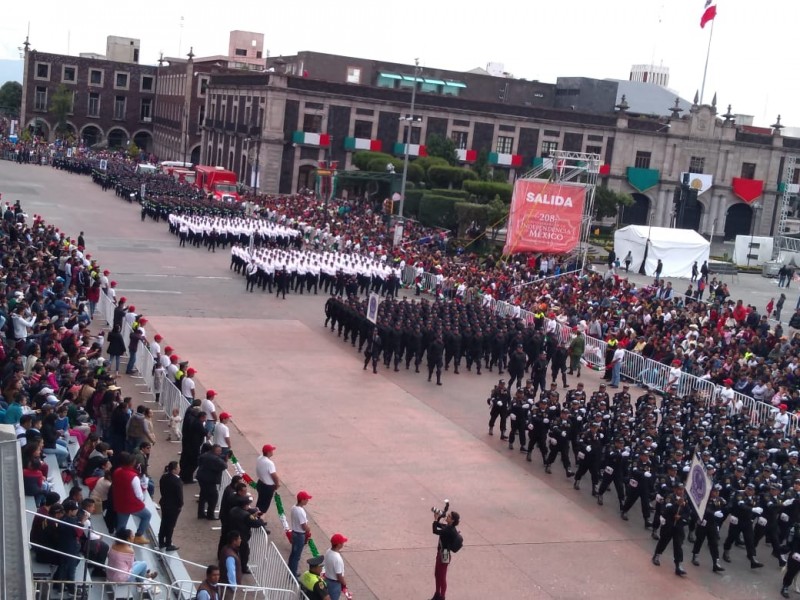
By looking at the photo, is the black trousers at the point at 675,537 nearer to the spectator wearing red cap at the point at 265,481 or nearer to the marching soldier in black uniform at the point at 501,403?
the marching soldier in black uniform at the point at 501,403

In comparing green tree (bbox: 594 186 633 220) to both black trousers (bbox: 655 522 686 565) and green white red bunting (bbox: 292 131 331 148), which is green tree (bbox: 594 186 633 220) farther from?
black trousers (bbox: 655 522 686 565)

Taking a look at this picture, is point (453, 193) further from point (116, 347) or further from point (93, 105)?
point (93, 105)

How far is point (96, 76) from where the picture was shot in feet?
308

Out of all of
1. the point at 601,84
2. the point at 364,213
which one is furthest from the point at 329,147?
the point at 601,84

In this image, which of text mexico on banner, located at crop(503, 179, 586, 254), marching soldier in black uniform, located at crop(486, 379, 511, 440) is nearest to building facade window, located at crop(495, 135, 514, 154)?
text mexico on banner, located at crop(503, 179, 586, 254)

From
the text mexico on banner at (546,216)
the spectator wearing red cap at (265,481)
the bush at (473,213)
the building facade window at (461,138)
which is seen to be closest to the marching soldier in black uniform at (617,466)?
the spectator wearing red cap at (265,481)

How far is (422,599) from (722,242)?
190ft

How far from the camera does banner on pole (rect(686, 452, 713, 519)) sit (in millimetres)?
13312

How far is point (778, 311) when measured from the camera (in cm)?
3469

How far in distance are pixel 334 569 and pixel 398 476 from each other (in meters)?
5.40

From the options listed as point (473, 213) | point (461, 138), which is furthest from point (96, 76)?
point (473, 213)

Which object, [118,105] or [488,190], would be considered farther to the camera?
[118,105]

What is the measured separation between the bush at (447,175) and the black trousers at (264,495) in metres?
41.7

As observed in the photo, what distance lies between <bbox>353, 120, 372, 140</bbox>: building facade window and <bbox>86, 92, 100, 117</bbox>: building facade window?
4051cm
